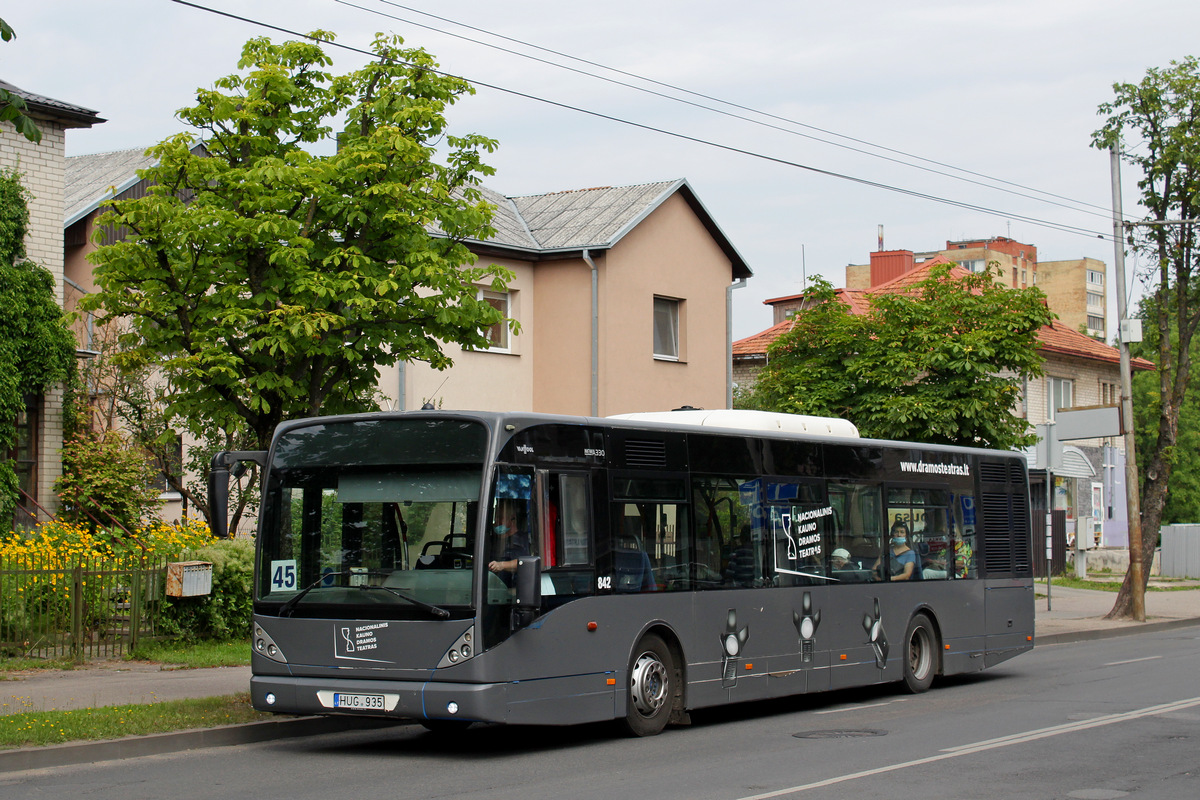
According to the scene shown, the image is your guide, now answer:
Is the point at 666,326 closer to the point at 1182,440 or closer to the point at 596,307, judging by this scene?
the point at 596,307

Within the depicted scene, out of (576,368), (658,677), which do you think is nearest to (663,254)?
(576,368)

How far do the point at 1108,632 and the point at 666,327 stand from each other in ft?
37.5

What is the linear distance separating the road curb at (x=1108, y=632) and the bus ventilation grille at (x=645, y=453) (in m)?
12.4

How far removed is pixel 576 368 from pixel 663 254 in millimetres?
3528

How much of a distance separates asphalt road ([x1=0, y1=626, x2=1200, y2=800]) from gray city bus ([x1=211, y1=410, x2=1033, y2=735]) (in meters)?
0.40

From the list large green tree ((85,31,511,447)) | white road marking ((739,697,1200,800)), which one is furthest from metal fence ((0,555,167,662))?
white road marking ((739,697,1200,800))

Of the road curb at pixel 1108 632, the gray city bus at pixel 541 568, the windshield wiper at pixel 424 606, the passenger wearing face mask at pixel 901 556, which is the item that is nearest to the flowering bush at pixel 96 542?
the gray city bus at pixel 541 568

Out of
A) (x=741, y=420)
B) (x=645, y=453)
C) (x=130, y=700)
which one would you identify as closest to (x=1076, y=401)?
(x=741, y=420)

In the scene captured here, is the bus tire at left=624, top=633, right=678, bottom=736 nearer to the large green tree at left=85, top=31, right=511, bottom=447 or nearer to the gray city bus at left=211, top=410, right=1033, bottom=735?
the gray city bus at left=211, top=410, right=1033, bottom=735

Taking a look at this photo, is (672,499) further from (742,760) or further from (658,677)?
(742,760)

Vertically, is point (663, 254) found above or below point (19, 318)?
above

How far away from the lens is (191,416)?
14.3 meters

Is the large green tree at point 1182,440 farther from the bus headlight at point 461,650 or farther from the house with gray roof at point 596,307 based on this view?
the bus headlight at point 461,650

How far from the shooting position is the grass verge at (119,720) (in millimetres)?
9953
